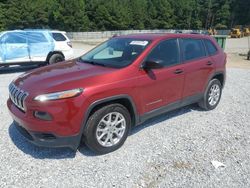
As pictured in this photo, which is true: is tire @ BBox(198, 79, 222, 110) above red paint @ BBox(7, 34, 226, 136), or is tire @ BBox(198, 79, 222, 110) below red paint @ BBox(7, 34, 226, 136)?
below

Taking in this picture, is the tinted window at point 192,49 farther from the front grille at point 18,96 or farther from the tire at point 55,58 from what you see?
the tire at point 55,58

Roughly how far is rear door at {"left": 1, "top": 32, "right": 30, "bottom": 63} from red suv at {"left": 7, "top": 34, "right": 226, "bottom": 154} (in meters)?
6.11

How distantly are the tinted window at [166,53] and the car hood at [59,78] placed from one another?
839 millimetres

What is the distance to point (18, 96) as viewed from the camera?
3.64 metres

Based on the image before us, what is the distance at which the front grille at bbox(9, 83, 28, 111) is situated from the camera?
3.53 metres

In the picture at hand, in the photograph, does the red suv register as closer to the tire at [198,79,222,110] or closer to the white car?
the tire at [198,79,222,110]

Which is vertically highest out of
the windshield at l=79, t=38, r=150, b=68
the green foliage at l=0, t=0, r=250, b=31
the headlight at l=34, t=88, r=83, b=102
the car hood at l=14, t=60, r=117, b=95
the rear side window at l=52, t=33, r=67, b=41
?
the green foliage at l=0, t=0, r=250, b=31

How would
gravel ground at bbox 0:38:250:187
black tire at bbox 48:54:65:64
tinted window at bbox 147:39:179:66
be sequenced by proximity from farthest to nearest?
1. black tire at bbox 48:54:65:64
2. tinted window at bbox 147:39:179:66
3. gravel ground at bbox 0:38:250:187

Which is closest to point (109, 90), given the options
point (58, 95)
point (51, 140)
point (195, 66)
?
point (58, 95)

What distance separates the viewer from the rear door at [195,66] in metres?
4.83

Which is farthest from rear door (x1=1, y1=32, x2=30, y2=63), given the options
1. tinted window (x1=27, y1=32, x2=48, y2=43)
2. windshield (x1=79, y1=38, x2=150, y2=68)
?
windshield (x1=79, y1=38, x2=150, y2=68)

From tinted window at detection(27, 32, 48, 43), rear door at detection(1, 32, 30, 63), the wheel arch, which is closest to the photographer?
the wheel arch

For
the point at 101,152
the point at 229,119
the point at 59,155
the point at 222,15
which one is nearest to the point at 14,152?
the point at 59,155

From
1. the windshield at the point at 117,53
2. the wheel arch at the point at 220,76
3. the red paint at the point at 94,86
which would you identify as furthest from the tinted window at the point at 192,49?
the windshield at the point at 117,53
